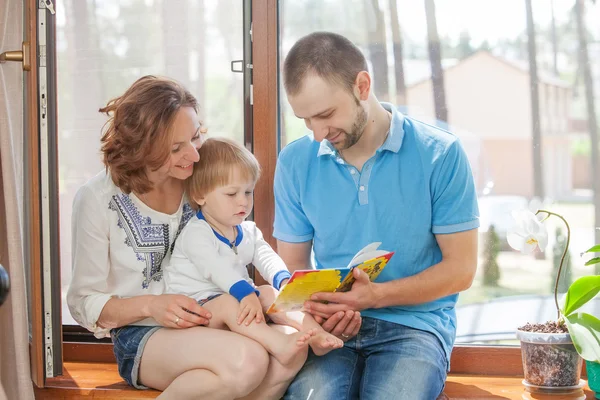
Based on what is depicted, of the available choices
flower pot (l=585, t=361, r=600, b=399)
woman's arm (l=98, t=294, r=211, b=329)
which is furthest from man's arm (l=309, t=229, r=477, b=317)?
flower pot (l=585, t=361, r=600, b=399)

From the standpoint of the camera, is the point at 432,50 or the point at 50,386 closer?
the point at 50,386

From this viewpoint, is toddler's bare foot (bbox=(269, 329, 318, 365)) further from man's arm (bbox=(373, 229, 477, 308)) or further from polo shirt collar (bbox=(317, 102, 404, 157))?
polo shirt collar (bbox=(317, 102, 404, 157))

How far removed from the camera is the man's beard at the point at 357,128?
6.86 feet

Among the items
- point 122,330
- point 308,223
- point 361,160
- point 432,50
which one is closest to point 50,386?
point 122,330

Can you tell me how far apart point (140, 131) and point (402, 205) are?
749mm

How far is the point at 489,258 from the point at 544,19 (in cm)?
78

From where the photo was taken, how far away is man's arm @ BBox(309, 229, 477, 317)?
2.02 m

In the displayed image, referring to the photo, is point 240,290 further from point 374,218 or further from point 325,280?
point 374,218

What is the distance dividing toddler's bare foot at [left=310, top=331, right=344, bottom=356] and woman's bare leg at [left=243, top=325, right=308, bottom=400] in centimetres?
4

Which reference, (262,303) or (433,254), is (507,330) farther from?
(262,303)

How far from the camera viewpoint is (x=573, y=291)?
2.18 meters

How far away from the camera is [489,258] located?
251 centimetres

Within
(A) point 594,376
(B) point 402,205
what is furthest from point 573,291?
(B) point 402,205

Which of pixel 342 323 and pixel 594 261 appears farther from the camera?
pixel 594 261
